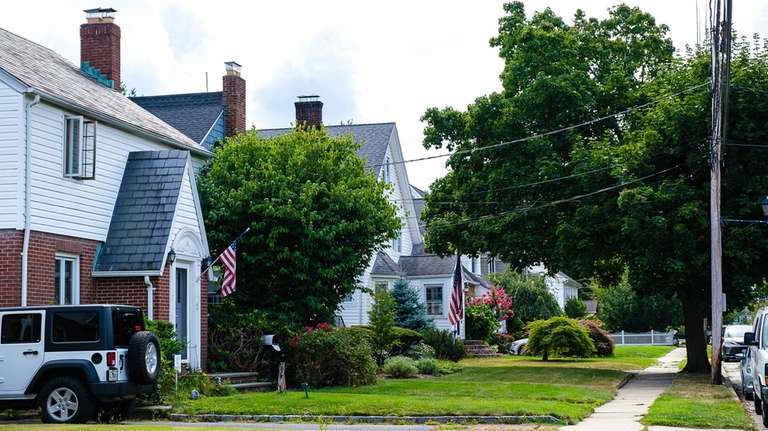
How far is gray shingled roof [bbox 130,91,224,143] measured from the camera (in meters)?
34.0

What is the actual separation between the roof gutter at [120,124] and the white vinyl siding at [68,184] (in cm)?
24

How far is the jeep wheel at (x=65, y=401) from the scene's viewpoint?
16969 millimetres

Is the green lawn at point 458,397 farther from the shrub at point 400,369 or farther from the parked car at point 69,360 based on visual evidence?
the parked car at point 69,360

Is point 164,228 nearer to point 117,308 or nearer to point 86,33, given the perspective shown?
point 117,308

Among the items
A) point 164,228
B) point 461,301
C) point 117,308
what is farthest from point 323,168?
point 117,308

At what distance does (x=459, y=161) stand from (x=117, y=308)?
773 inches

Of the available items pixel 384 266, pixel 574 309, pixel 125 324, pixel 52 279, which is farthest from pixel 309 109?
pixel 574 309

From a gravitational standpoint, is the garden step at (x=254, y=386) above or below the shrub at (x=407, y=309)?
below

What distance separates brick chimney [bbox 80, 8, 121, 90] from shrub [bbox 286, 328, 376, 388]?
33.2 ft

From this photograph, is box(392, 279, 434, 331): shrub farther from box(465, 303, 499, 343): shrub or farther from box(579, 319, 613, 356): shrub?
box(579, 319, 613, 356): shrub

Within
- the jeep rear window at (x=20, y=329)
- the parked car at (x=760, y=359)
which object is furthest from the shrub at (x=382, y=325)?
the jeep rear window at (x=20, y=329)

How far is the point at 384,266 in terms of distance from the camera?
45.2 metres

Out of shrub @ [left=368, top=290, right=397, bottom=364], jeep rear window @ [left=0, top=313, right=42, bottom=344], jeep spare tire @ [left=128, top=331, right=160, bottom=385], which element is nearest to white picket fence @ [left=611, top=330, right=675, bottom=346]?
shrub @ [left=368, top=290, right=397, bottom=364]

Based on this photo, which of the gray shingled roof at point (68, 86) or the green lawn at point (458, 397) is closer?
the green lawn at point (458, 397)
